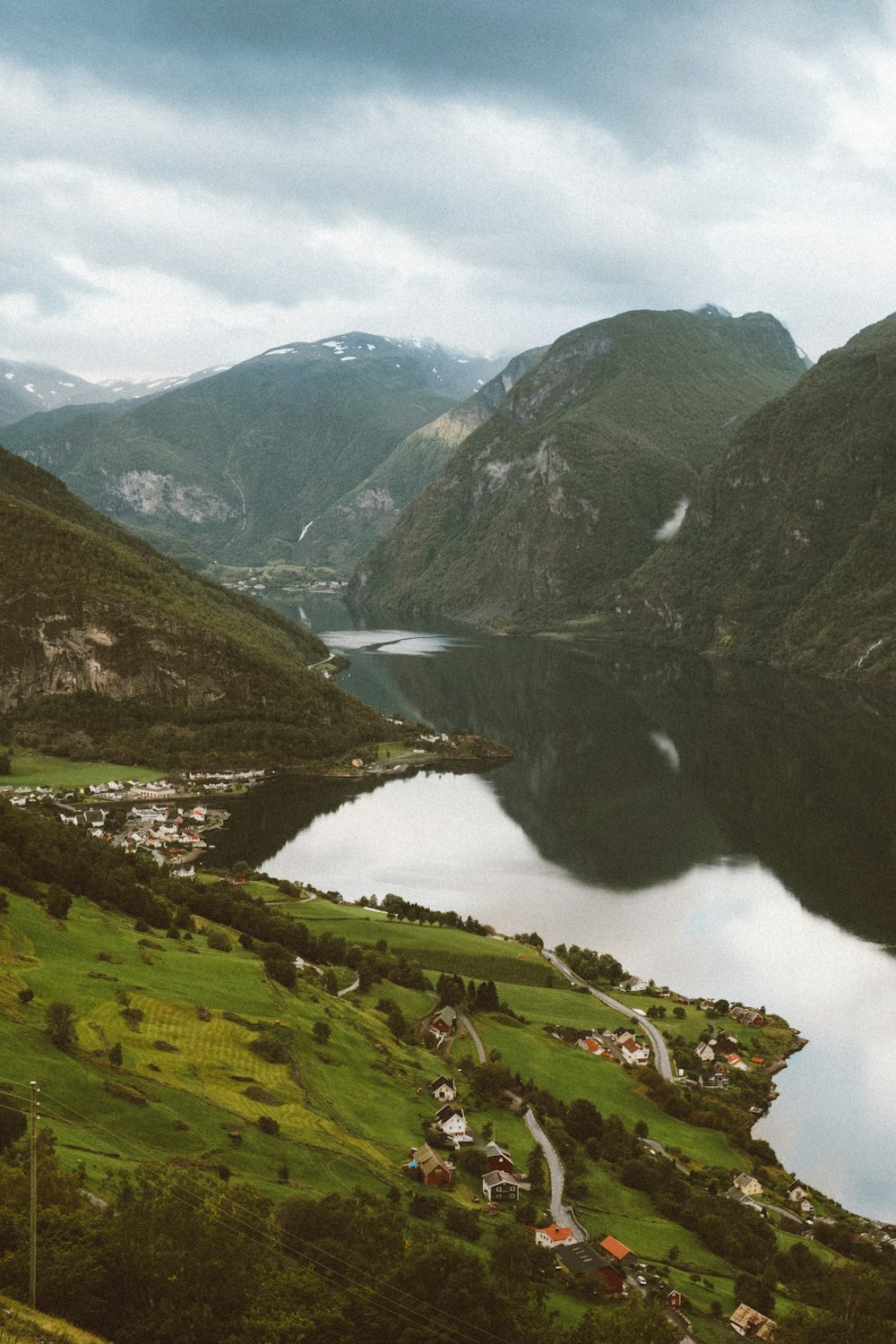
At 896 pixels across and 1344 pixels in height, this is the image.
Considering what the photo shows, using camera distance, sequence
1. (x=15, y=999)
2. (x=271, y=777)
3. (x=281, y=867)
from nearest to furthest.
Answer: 1. (x=15, y=999)
2. (x=281, y=867)
3. (x=271, y=777)

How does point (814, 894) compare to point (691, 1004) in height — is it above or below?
above

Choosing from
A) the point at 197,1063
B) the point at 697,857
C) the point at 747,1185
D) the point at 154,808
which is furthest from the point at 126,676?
the point at 747,1185

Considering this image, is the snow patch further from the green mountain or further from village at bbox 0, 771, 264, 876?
village at bbox 0, 771, 264, 876

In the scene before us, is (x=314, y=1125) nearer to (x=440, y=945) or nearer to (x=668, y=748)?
(x=440, y=945)

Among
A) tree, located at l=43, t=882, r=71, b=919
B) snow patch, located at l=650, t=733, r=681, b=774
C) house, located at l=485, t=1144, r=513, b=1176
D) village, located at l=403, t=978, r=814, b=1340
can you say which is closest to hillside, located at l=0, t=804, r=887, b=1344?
tree, located at l=43, t=882, r=71, b=919

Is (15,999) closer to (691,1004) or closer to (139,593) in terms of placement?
(691,1004)

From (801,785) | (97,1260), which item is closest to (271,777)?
(801,785)

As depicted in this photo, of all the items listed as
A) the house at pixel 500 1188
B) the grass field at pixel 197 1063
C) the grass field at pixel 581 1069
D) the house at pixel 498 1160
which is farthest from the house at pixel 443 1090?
the house at pixel 500 1188
